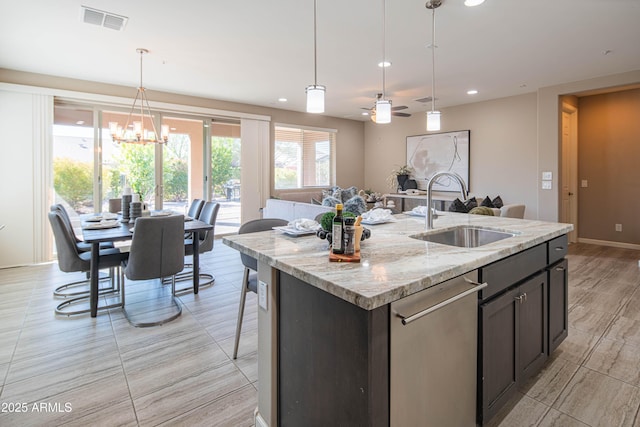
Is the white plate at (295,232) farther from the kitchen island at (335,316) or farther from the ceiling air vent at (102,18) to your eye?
the ceiling air vent at (102,18)

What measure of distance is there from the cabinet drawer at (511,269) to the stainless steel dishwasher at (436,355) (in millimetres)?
88

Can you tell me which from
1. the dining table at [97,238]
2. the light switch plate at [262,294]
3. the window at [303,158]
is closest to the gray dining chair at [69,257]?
the dining table at [97,238]

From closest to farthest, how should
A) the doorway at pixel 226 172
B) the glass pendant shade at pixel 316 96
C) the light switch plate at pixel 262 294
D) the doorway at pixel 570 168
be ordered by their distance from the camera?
the light switch plate at pixel 262 294 → the glass pendant shade at pixel 316 96 → the doorway at pixel 570 168 → the doorway at pixel 226 172

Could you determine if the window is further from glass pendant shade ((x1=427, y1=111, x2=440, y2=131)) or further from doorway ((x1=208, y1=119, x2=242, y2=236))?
glass pendant shade ((x1=427, y1=111, x2=440, y2=131))

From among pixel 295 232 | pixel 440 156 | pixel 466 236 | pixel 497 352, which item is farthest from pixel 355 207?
pixel 440 156

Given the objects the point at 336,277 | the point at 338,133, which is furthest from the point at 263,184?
the point at 336,277

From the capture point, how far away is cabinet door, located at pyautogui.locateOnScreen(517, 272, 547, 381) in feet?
5.95

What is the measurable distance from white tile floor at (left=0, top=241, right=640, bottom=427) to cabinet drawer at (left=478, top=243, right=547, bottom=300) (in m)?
0.74

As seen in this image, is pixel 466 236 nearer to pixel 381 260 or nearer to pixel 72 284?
pixel 381 260

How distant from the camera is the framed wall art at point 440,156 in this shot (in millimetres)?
6891

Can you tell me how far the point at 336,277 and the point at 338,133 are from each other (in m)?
7.56

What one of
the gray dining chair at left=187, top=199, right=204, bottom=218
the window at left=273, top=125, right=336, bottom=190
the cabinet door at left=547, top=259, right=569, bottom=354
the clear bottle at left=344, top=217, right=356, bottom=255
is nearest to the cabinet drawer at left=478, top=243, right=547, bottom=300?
the cabinet door at left=547, top=259, right=569, bottom=354

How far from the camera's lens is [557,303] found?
7.21 ft

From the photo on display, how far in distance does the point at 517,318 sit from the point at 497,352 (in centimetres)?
24
